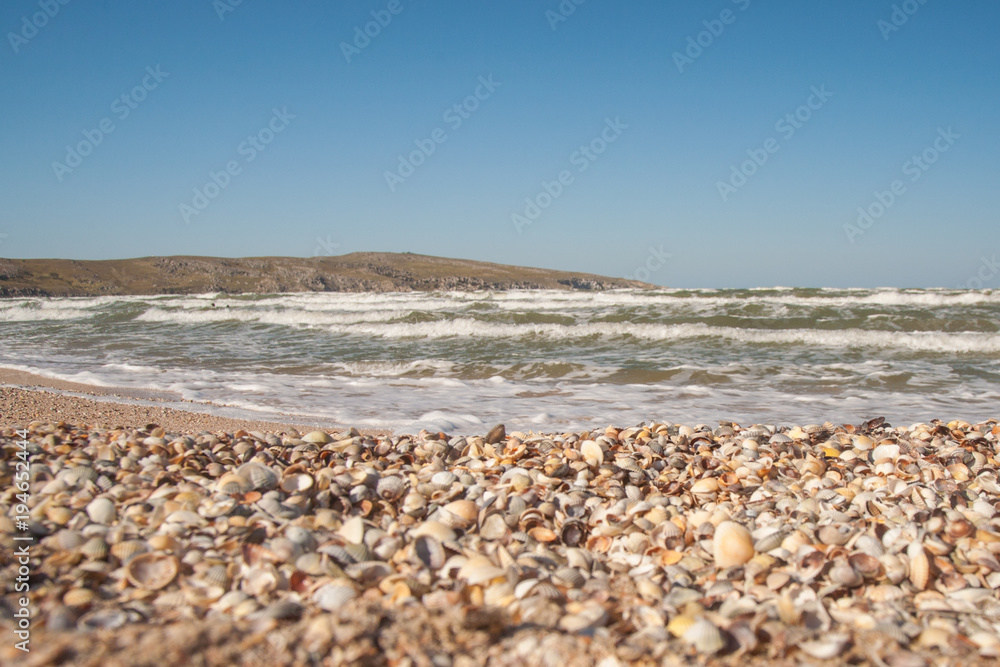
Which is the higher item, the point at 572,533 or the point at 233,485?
the point at 233,485

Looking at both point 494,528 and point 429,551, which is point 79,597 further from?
point 494,528

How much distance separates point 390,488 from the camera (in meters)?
2.61

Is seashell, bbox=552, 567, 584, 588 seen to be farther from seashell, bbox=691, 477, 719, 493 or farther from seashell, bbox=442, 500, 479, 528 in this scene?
seashell, bbox=691, 477, 719, 493

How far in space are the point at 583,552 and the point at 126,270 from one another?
4998 centimetres

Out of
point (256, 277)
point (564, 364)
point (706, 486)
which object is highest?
point (256, 277)

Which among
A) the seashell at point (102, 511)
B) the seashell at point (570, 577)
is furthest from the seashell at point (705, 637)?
the seashell at point (102, 511)

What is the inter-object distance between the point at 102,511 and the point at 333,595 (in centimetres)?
111

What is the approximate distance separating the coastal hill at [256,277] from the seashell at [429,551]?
3700cm

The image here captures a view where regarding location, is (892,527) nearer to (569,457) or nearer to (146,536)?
(569,457)

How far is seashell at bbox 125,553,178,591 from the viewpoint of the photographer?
5.85 feet

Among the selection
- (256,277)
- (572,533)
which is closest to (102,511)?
(572,533)

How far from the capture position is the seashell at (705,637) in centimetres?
151

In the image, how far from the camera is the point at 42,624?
1.47 m

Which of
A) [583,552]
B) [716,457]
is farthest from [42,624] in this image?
[716,457]
